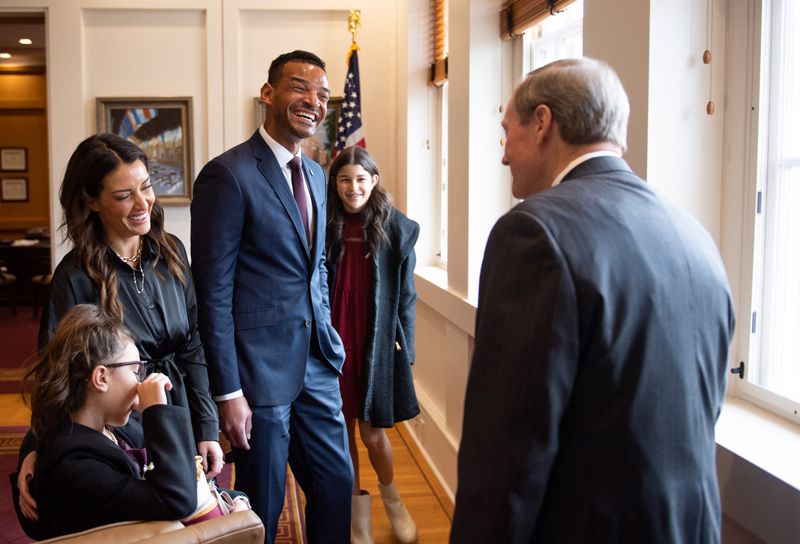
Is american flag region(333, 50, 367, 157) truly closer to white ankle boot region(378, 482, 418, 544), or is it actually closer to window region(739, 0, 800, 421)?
white ankle boot region(378, 482, 418, 544)

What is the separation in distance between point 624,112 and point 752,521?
93 cm

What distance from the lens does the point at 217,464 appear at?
178cm

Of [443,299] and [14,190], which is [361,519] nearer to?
[443,299]

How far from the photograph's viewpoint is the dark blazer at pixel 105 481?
1.24m

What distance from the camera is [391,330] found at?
2725 millimetres

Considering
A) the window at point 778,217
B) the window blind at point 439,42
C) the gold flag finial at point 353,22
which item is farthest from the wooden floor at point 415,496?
the gold flag finial at point 353,22

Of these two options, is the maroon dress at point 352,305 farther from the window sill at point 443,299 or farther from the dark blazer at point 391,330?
the window sill at point 443,299

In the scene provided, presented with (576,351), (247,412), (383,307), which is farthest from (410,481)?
(576,351)

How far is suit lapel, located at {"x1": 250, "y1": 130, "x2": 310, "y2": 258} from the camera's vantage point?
1.89m

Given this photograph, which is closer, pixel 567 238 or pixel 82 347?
pixel 567 238

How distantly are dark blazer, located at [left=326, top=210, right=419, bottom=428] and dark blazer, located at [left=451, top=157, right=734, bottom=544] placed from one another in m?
1.78

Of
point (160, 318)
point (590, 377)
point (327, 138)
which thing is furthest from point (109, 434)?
point (327, 138)

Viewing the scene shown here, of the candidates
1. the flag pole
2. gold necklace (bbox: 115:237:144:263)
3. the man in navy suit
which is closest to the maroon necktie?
the man in navy suit

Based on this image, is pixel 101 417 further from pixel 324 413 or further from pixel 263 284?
pixel 324 413
